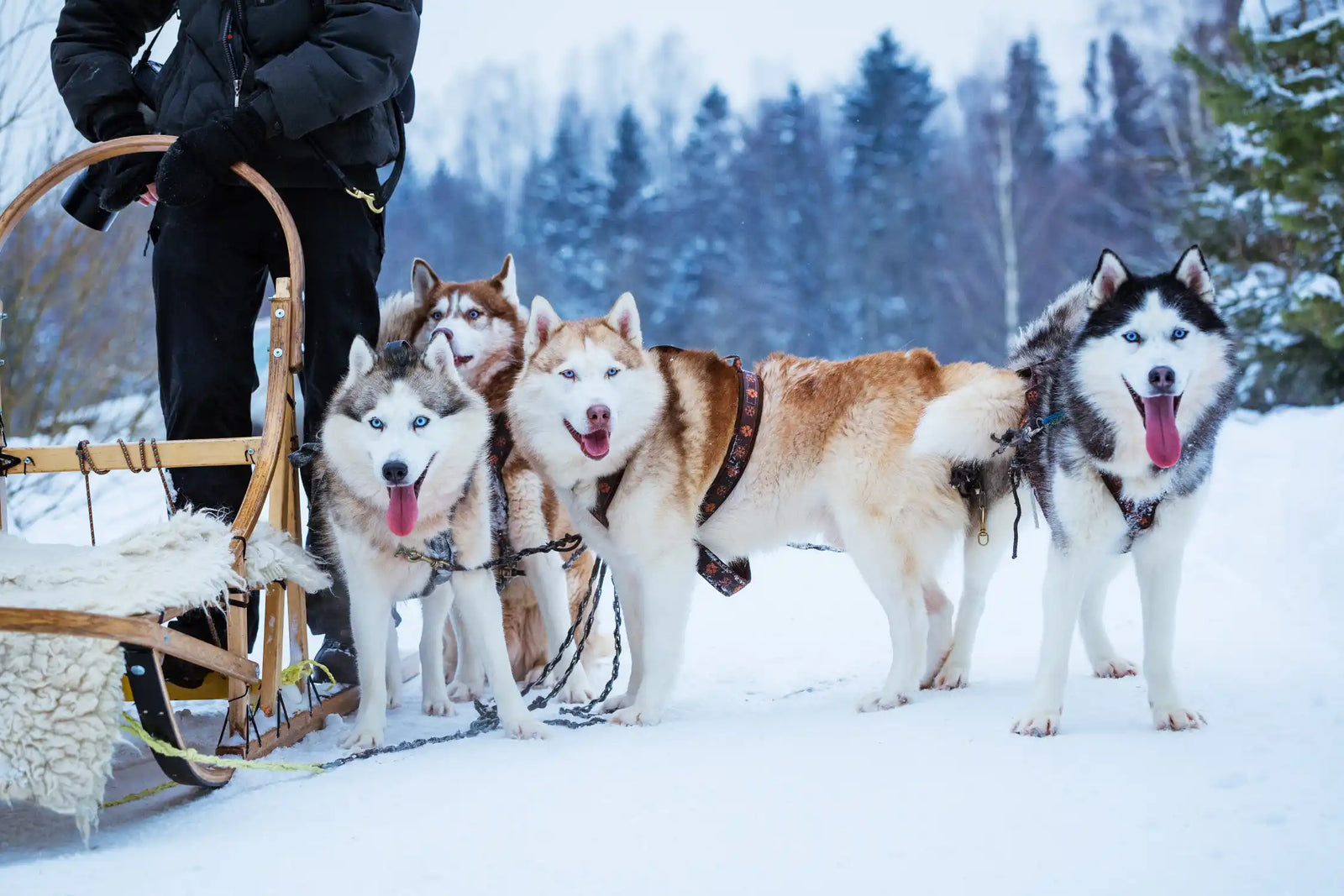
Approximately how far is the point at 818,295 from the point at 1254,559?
1429cm

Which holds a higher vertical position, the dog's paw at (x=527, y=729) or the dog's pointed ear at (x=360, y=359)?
the dog's pointed ear at (x=360, y=359)

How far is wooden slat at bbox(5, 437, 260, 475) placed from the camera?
281 cm

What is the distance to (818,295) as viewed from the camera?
1952 cm

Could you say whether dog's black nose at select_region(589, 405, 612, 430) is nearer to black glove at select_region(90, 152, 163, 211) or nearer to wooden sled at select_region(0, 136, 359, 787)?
wooden sled at select_region(0, 136, 359, 787)

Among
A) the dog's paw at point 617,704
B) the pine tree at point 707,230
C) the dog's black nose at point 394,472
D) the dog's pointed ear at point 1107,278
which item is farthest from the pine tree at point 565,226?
the dog's pointed ear at point 1107,278

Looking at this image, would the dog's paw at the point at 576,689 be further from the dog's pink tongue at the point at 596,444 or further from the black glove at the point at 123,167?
the black glove at the point at 123,167

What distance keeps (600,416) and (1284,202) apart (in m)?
8.34

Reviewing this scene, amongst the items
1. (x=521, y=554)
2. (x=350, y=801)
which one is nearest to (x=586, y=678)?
(x=521, y=554)

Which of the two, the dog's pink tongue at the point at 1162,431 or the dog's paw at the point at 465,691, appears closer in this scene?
the dog's pink tongue at the point at 1162,431

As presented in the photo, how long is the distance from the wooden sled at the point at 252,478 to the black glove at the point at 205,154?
0.05 meters

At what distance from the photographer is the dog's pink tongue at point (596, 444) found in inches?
126

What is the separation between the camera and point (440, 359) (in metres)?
3.11

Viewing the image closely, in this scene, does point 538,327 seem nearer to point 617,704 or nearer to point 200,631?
point 617,704

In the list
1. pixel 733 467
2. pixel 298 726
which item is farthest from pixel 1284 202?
pixel 298 726
